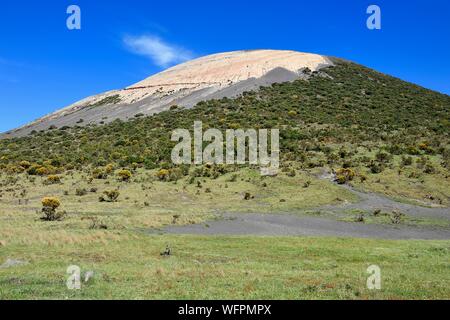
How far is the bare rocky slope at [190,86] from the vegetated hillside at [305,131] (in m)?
4.66

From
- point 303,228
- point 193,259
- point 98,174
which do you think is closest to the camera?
point 193,259

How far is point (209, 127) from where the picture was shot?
2438 inches

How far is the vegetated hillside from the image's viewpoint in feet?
163

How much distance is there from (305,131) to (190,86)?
35478 millimetres

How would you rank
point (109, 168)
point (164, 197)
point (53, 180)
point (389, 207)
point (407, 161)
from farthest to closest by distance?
point (109, 168)
point (407, 161)
point (53, 180)
point (164, 197)
point (389, 207)

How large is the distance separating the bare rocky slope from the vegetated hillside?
15.3 feet

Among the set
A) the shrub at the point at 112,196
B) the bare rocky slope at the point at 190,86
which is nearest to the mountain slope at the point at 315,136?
the bare rocky slope at the point at 190,86

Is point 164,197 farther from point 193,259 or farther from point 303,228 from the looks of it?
point 193,259

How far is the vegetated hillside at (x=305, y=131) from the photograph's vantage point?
49531mm

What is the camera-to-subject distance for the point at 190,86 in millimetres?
88375

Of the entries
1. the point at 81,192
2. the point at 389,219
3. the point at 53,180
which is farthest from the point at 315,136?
the point at 53,180

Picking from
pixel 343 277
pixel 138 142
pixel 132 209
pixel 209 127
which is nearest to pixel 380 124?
pixel 209 127

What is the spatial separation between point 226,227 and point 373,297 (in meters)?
15.4
